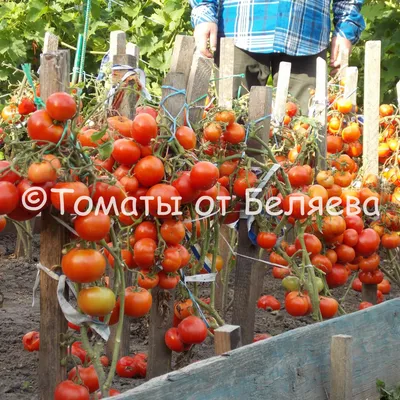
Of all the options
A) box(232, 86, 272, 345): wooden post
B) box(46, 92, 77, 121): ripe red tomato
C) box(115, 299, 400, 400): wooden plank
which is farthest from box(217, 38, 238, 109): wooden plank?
box(46, 92, 77, 121): ripe red tomato

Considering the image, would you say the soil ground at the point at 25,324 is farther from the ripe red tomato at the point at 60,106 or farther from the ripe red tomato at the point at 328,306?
the ripe red tomato at the point at 60,106

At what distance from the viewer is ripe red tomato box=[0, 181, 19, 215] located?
209 cm

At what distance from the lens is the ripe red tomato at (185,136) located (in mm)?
2736

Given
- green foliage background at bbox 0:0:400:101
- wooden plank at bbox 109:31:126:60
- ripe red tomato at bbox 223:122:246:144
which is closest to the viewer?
ripe red tomato at bbox 223:122:246:144

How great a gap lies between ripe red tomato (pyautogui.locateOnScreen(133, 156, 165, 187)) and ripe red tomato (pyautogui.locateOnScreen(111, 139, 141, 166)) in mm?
28

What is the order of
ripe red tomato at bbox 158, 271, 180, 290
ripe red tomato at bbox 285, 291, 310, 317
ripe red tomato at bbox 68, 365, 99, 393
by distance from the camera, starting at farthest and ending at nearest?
1. ripe red tomato at bbox 285, 291, 310, 317
2. ripe red tomato at bbox 158, 271, 180, 290
3. ripe red tomato at bbox 68, 365, 99, 393

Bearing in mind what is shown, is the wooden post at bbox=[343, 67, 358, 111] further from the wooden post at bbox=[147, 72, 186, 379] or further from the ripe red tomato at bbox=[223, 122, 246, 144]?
the wooden post at bbox=[147, 72, 186, 379]

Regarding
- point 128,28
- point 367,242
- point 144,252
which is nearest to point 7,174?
point 144,252

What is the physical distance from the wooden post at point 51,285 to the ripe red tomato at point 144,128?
1.01 ft

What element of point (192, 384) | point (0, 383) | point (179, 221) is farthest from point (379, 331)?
point (0, 383)

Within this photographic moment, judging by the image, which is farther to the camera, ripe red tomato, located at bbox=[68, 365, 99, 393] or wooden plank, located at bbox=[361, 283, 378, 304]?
wooden plank, located at bbox=[361, 283, 378, 304]

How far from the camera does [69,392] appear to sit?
2.25 m

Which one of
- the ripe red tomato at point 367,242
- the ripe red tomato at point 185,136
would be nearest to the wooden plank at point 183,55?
the ripe red tomato at point 185,136

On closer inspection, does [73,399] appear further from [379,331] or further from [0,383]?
[379,331]
